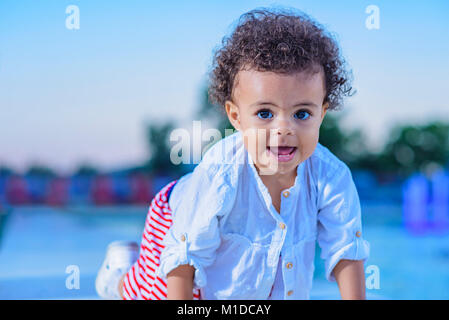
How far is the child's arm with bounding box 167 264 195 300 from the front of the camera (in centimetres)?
108

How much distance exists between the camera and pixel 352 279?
117 cm

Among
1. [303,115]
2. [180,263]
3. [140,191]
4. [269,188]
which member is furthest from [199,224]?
[140,191]

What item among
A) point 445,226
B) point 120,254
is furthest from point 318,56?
point 445,226

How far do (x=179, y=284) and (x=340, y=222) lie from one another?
0.38 m

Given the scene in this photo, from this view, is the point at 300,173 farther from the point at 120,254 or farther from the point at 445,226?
the point at 445,226

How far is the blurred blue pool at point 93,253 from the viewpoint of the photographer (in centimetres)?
197

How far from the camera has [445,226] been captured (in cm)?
498

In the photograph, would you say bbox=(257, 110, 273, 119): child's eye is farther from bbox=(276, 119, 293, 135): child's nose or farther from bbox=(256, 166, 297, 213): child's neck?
bbox=(256, 166, 297, 213): child's neck

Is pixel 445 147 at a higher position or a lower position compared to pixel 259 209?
higher

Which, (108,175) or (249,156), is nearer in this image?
(249,156)

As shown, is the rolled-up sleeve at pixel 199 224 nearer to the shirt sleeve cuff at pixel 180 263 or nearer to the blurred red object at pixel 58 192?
the shirt sleeve cuff at pixel 180 263

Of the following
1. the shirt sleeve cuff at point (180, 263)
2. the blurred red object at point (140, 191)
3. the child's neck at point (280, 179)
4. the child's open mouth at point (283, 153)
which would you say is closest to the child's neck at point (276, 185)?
the child's neck at point (280, 179)
